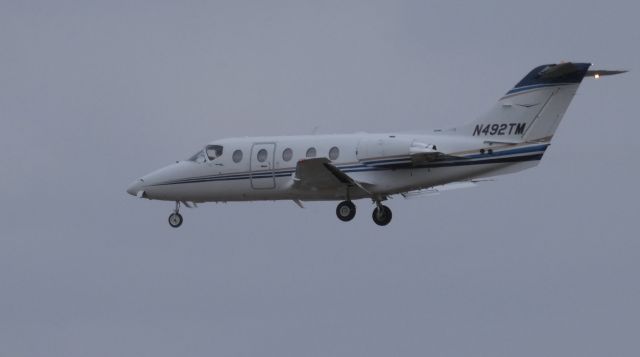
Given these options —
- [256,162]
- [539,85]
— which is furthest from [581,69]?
[256,162]

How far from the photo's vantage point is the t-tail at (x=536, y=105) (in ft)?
200

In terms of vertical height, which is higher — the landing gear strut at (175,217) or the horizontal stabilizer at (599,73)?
the horizontal stabilizer at (599,73)

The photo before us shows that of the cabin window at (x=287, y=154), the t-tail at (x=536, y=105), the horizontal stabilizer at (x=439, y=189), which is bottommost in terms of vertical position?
the cabin window at (x=287, y=154)

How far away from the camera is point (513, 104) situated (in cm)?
6191

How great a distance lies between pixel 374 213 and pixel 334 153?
8.59 ft

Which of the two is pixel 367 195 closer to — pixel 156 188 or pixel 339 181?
pixel 339 181

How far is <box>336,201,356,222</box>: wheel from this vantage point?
64.6 m

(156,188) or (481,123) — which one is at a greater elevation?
(481,123)

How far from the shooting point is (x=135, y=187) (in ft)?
225

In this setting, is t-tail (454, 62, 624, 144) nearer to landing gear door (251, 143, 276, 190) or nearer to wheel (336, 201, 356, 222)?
wheel (336, 201, 356, 222)

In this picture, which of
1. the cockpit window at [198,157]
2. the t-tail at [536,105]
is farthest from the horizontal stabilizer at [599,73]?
the cockpit window at [198,157]

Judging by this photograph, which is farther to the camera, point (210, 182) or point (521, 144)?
point (210, 182)

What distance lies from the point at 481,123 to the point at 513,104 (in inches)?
45.8

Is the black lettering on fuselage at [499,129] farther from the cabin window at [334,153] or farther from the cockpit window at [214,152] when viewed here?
the cockpit window at [214,152]
